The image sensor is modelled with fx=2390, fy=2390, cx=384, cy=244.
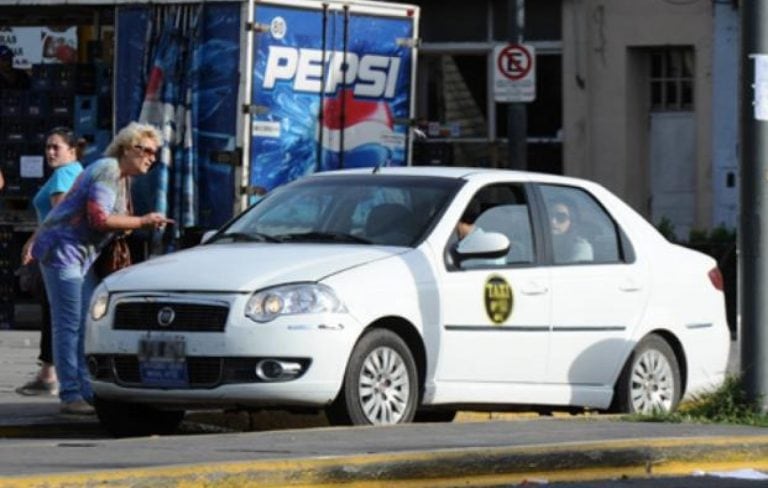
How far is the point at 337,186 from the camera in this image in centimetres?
1362

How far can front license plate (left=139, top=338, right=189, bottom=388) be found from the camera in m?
12.2

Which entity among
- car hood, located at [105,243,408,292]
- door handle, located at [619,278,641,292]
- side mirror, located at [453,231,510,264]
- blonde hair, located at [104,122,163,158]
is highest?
blonde hair, located at [104,122,163,158]

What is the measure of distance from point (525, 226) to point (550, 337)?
2.24ft

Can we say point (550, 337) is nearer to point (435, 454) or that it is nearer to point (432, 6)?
point (435, 454)

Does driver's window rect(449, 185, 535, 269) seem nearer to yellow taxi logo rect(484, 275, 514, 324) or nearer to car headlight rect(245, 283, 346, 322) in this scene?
yellow taxi logo rect(484, 275, 514, 324)

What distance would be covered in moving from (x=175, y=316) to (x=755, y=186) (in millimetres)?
3264

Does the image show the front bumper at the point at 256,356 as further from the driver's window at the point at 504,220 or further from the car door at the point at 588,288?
the car door at the point at 588,288

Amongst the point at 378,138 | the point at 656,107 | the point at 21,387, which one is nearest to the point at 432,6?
the point at 656,107

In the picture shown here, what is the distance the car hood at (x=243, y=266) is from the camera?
12195 mm

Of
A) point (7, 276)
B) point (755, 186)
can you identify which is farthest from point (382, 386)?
point (7, 276)

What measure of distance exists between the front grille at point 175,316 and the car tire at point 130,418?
0.51 m

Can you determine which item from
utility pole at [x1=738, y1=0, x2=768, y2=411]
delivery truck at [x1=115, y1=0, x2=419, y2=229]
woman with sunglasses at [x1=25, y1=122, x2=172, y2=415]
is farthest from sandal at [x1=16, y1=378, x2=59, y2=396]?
delivery truck at [x1=115, y1=0, x2=419, y2=229]

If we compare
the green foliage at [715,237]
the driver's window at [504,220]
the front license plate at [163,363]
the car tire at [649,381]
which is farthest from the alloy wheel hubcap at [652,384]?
the green foliage at [715,237]

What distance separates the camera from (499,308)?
13.2m
